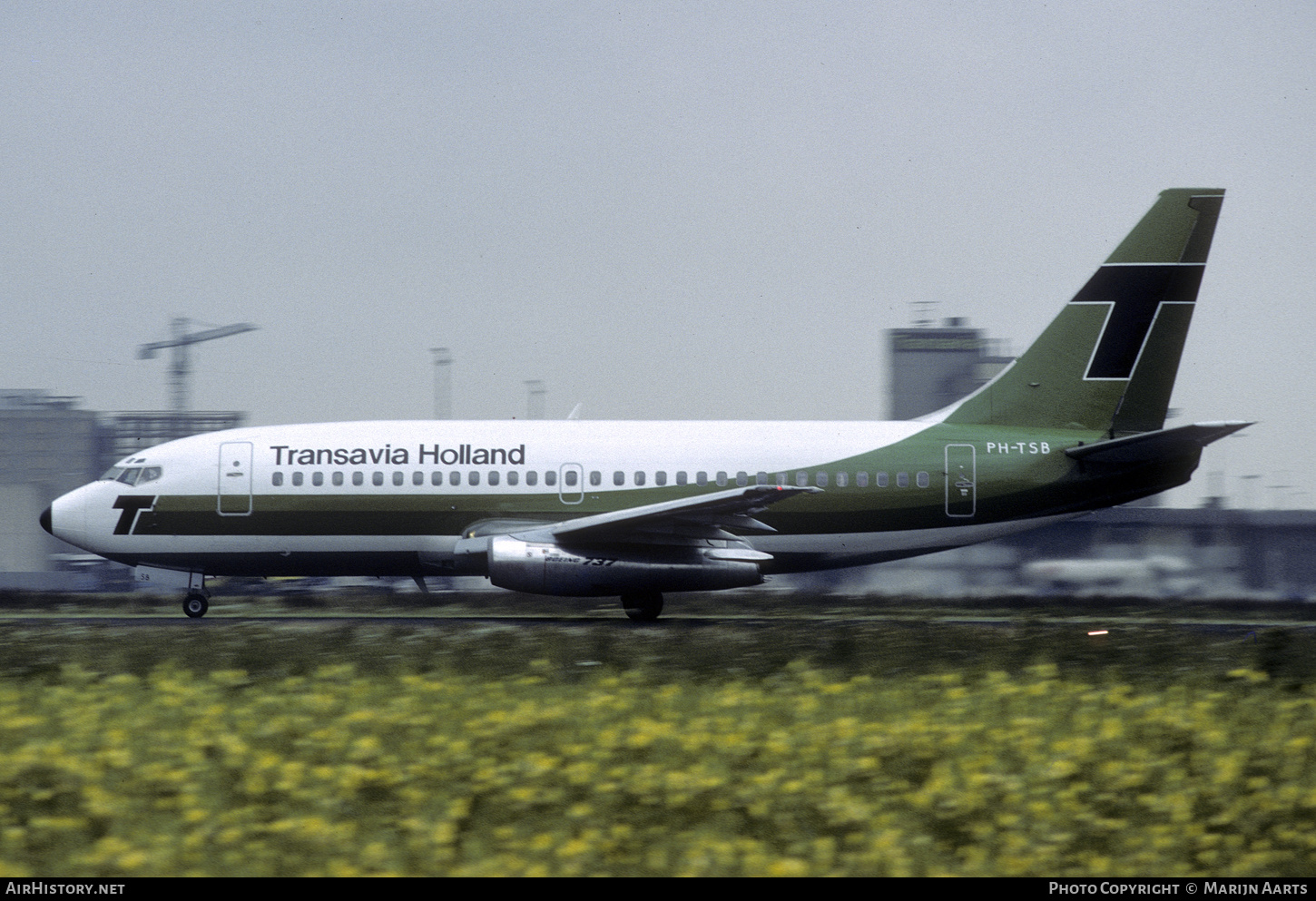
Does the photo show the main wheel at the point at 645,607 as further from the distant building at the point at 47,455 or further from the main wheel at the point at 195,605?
the distant building at the point at 47,455

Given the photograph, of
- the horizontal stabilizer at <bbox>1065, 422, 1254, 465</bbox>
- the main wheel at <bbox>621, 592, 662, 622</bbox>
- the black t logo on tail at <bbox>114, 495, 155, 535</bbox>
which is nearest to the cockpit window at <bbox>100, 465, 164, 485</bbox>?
the black t logo on tail at <bbox>114, 495, 155, 535</bbox>

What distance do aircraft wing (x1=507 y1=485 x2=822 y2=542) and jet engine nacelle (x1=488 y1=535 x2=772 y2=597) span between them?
299mm

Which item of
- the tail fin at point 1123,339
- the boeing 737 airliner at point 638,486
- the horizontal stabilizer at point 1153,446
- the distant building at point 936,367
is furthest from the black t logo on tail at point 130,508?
the distant building at point 936,367

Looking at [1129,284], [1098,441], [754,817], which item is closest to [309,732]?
[754,817]

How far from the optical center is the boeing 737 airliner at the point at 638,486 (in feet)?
69.7

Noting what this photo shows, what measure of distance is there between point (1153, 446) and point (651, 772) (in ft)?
54.9

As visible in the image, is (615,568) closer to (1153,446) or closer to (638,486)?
(638,486)

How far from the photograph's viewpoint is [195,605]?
69.2 ft

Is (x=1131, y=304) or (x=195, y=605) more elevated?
(x=1131, y=304)

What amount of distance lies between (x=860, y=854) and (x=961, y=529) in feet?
54.9

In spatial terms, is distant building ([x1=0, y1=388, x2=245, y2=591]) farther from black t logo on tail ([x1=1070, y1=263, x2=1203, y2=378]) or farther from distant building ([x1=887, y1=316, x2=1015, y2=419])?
black t logo on tail ([x1=1070, y1=263, x2=1203, y2=378])

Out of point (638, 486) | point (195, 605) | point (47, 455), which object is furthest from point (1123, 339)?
point (47, 455)

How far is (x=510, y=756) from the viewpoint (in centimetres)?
766

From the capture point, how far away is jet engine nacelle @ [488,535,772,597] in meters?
19.8
